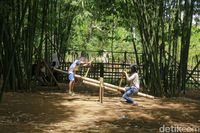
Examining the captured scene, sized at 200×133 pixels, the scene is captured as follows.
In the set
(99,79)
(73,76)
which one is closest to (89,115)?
(99,79)

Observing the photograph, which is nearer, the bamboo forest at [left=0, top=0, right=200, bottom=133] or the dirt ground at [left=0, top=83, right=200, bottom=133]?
the dirt ground at [left=0, top=83, right=200, bottom=133]

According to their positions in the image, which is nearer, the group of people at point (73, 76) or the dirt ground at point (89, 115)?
the dirt ground at point (89, 115)

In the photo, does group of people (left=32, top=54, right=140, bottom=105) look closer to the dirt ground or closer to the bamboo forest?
the bamboo forest

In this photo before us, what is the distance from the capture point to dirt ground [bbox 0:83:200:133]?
19.6 ft

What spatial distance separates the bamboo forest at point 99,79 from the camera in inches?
253

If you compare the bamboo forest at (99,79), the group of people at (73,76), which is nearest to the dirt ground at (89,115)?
the bamboo forest at (99,79)

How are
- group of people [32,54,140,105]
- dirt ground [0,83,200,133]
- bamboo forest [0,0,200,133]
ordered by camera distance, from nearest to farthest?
dirt ground [0,83,200,133], bamboo forest [0,0,200,133], group of people [32,54,140,105]

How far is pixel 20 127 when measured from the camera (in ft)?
19.4

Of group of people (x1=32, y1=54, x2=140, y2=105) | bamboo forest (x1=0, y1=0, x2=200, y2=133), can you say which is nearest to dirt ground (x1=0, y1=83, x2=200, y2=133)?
bamboo forest (x1=0, y1=0, x2=200, y2=133)

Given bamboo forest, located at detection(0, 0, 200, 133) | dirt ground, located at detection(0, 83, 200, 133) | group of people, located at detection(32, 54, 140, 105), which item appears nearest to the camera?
dirt ground, located at detection(0, 83, 200, 133)

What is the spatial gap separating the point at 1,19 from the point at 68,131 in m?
2.05

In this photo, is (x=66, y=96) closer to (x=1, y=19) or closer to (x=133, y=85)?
(x=133, y=85)

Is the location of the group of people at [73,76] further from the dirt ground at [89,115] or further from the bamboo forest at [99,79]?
the dirt ground at [89,115]

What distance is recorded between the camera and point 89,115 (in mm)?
7051
